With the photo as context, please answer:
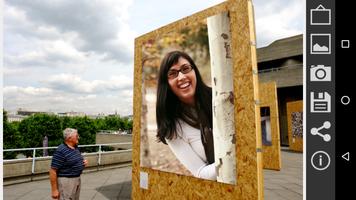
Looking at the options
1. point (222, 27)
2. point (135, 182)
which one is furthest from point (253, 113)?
point (135, 182)

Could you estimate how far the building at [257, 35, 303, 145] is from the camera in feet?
112

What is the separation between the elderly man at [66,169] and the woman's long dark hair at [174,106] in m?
1.74

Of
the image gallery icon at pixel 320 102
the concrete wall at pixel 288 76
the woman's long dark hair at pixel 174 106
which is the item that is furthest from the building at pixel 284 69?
the image gallery icon at pixel 320 102

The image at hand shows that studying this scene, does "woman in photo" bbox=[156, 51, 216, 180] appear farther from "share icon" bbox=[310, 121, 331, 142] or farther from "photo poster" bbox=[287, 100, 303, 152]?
"photo poster" bbox=[287, 100, 303, 152]

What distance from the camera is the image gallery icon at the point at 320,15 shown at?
409cm

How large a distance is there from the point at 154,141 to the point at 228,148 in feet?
7.19

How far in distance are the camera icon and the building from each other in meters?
30.7

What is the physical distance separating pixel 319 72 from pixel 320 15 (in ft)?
2.42

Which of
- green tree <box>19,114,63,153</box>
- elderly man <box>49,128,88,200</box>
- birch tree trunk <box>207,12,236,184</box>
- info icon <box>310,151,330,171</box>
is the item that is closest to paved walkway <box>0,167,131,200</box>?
elderly man <box>49,128,88,200</box>

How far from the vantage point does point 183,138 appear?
238 inches

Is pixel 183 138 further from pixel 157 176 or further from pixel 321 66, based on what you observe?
pixel 321 66

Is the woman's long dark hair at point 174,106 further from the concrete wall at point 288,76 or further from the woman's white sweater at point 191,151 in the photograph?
the concrete wall at point 288,76

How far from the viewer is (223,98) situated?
16.9 ft

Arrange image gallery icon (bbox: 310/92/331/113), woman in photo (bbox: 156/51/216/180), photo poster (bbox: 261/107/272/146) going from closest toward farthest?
image gallery icon (bbox: 310/92/331/113) < woman in photo (bbox: 156/51/216/180) < photo poster (bbox: 261/107/272/146)
